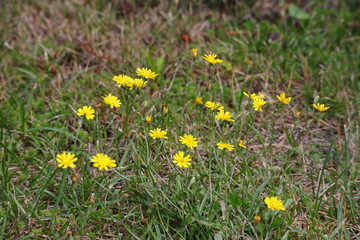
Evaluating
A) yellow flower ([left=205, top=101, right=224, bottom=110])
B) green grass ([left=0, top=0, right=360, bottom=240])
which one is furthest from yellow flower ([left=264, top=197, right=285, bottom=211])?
yellow flower ([left=205, top=101, right=224, bottom=110])

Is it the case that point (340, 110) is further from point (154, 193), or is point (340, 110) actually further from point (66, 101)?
point (66, 101)

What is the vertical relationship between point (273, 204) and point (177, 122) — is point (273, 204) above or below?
above

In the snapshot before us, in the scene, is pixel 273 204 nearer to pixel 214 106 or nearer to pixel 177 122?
pixel 214 106

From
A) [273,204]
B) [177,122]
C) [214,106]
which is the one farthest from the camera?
[177,122]

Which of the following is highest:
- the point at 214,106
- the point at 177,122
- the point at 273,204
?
the point at 214,106

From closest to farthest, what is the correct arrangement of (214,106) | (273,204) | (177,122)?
(273,204) → (214,106) → (177,122)

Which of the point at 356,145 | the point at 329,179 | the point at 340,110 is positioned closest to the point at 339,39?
the point at 340,110

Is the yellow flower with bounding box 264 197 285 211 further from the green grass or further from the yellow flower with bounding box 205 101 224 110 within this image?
the yellow flower with bounding box 205 101 224 110

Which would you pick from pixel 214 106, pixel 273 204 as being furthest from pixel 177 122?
pixel 273 204
